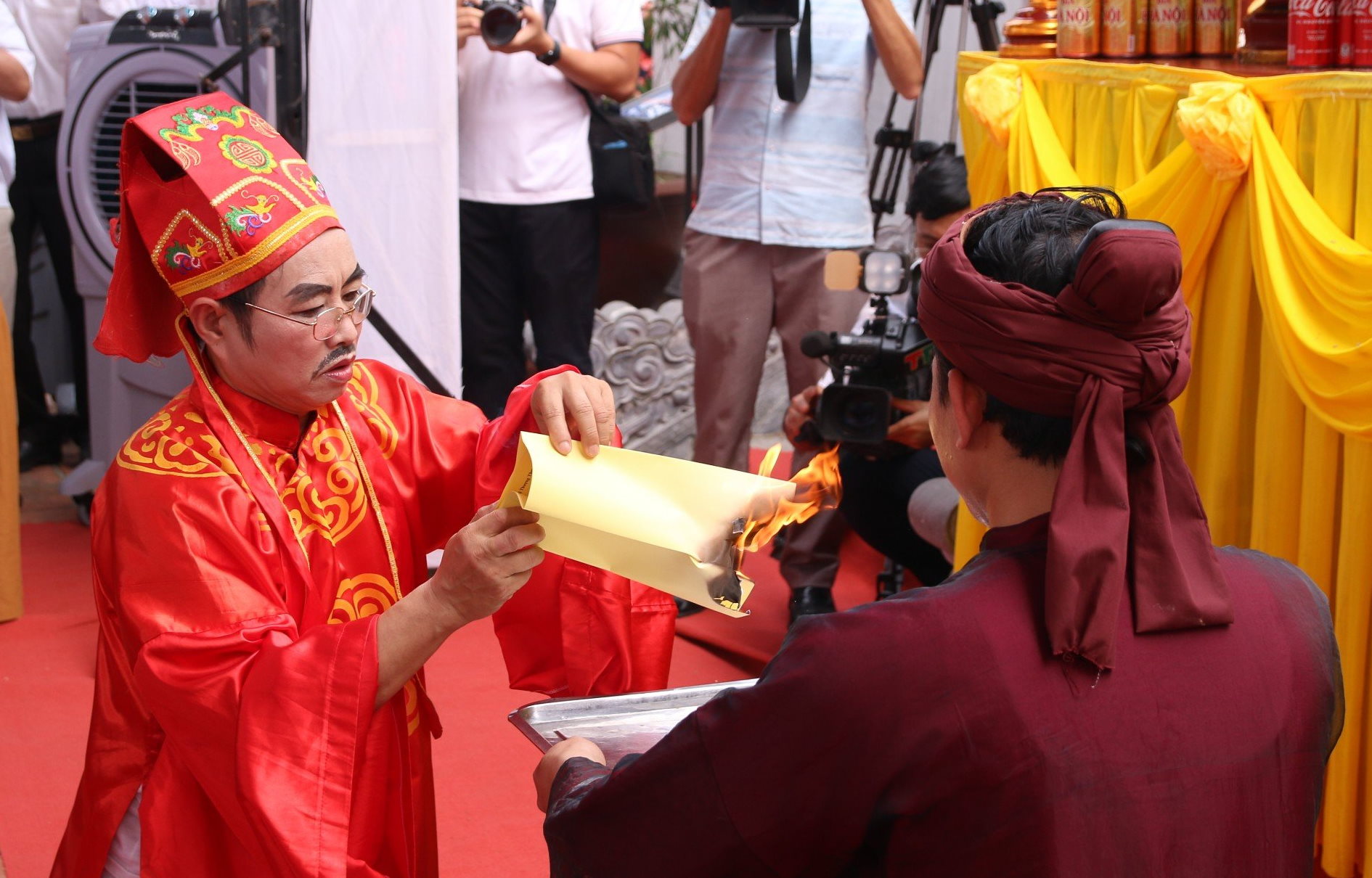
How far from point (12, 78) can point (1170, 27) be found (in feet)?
9.44

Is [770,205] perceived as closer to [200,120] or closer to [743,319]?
[743,319]

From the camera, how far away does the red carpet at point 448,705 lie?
8.49ft

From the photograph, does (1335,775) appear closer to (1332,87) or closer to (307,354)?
(1332,87)

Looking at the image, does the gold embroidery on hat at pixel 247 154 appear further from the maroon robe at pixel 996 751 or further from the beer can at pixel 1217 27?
the beer can at pixel 1217 27

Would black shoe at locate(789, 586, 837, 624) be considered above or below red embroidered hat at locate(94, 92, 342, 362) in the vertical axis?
below

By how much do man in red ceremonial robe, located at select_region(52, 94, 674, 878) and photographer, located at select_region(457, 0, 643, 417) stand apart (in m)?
2.06

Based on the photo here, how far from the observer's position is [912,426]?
308 cm

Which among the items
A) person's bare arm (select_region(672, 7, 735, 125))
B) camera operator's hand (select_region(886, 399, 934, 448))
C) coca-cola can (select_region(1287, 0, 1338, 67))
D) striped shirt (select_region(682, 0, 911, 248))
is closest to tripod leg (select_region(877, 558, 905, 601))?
camera operator's hand (select_region(886, 399, 934, 448))

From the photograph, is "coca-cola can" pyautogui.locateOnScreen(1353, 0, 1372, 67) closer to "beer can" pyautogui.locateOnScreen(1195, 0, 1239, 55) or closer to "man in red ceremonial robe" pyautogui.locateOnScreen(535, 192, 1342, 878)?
"beer can" pyautogui.locateOnScreen(1195, 0, 1239, 55)

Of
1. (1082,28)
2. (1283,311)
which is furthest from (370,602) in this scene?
(1082,28)

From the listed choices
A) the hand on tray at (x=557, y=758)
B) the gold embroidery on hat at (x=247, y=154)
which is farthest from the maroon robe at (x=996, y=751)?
the gold embroidery on hat at (x=247, y=154)

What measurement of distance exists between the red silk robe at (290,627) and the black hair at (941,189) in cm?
177

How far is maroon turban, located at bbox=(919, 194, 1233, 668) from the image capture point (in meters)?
0.97

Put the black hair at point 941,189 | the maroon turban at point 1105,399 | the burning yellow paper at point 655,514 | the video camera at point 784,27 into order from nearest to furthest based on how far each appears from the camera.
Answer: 1. the maroon turban at point 1105,399
2. the burning yellow paper at point 655,514
3. the black hair at point 941,189
4. the video camera at point 784,27
